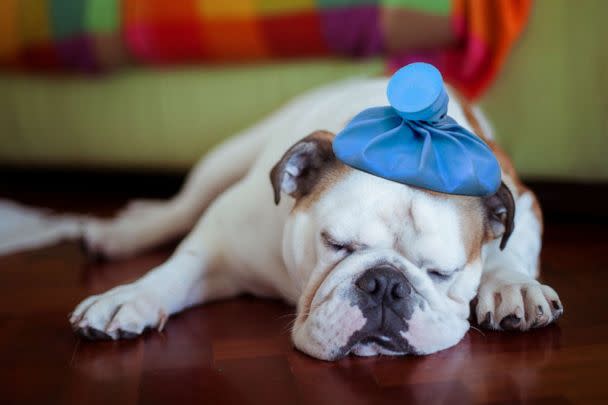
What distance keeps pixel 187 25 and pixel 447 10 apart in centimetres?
102

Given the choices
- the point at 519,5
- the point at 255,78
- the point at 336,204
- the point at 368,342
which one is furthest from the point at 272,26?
the point at 368,342

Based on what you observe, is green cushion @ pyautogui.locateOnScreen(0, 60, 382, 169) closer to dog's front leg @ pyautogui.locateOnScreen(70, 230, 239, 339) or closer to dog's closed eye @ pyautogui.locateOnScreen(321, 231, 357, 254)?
dog's front leg @ pyautogui.locateOnScreen(70, 230, 239, 339)

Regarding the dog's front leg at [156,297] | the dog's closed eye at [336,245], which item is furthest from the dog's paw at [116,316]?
the dog's closed eye at [336,245]

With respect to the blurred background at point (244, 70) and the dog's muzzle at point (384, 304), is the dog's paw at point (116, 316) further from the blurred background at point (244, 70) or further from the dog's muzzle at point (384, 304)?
the blurred background at point (244, 70)

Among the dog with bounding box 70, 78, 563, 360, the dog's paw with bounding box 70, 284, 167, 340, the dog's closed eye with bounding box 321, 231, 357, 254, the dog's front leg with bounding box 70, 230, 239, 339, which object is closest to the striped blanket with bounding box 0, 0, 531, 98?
the dog with bounding box 70, 78, 563, 360

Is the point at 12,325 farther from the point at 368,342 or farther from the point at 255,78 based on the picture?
the point at 255,78

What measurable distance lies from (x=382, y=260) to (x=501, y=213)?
0.36 metres

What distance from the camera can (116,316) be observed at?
6.04ft

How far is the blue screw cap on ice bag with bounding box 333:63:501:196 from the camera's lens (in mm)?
1660

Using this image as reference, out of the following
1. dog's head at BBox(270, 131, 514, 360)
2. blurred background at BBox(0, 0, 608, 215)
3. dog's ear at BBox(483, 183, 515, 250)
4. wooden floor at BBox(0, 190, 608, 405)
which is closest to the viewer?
wooden floor at BBox(0, 190, 608, 405)

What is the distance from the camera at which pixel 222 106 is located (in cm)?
333

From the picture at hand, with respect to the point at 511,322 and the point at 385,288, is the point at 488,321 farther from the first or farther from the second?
the point at 385,288

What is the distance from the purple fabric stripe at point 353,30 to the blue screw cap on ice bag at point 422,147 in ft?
4.15

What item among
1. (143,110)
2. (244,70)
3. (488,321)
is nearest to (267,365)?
(488,321)
